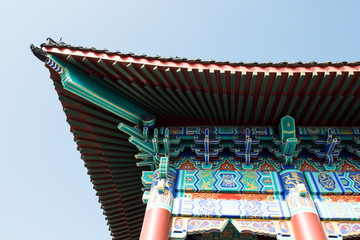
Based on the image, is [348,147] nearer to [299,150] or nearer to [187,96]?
[299,150]

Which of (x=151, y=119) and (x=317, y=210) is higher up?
(x=151, y=119)

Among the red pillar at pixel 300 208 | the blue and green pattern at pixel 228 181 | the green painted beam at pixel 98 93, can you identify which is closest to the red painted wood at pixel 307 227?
the red pillar at pixel 300 208

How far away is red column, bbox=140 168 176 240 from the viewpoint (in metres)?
4.62

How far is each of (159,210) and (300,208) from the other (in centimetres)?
190

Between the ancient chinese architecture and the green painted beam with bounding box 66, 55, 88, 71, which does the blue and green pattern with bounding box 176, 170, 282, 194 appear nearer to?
the ancient chinese architecture

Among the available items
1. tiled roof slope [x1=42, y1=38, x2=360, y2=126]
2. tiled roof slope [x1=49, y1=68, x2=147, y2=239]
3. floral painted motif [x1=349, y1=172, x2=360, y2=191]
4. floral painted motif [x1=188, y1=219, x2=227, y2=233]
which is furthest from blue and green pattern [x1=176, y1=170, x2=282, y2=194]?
tiled roof slope [x1=49, y1=68, x2=147, y2=239]

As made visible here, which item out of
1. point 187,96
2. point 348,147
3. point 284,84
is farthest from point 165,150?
point 348,147

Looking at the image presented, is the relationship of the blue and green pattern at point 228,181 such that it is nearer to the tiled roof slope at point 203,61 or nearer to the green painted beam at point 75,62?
the tiled roof slope at point 203,61

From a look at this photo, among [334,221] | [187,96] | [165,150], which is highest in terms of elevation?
[187,96]

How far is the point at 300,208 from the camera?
4883 mm

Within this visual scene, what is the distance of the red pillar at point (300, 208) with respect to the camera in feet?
15.1

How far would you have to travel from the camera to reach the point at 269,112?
553cm

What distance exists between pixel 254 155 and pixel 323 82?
1.51m

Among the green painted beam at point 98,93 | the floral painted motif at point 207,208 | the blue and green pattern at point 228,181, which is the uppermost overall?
the green painted beam at point 98,93
